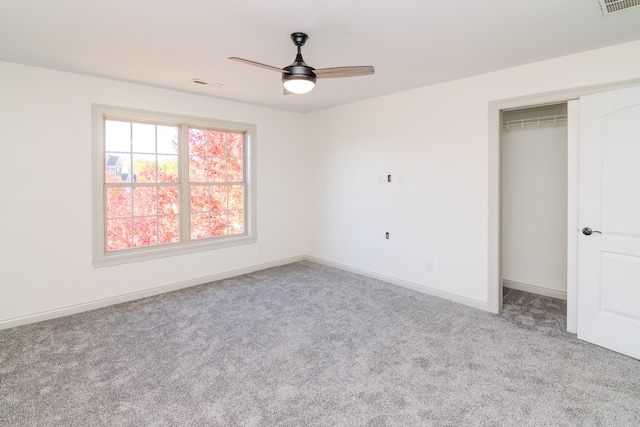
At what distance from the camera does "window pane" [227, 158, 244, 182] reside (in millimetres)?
5015

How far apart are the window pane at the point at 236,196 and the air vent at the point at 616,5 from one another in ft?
14.5

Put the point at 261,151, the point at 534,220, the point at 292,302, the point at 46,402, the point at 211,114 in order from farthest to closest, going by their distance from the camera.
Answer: the point at 261,151
the point at 211,114
the point at 534,220
the point at 292,302
the point at 46,402

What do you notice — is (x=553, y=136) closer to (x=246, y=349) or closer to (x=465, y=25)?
(x=465, y=25)

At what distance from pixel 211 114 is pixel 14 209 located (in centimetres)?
244

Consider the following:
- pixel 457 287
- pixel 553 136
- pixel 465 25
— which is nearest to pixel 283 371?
pixel 457 287

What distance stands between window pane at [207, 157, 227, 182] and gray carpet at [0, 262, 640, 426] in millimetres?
1927

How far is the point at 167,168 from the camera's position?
4.36 meters

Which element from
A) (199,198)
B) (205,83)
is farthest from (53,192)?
(205,83)

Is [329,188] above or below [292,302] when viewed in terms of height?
above

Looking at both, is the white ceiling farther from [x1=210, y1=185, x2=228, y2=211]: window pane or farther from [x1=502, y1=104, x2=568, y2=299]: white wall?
[x1=210, y1=185, x2=228, y2=211]: window pane

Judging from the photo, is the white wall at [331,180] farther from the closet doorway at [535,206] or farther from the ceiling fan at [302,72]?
the ceiling fan at [302,72]

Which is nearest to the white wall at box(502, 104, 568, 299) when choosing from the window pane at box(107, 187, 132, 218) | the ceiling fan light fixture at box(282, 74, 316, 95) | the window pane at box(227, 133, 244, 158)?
the ceiling fan light fixture at box(282, 74, 316, 95)

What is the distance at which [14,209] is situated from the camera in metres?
3.24

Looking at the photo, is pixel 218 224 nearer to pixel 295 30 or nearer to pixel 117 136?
pixel 117 136
